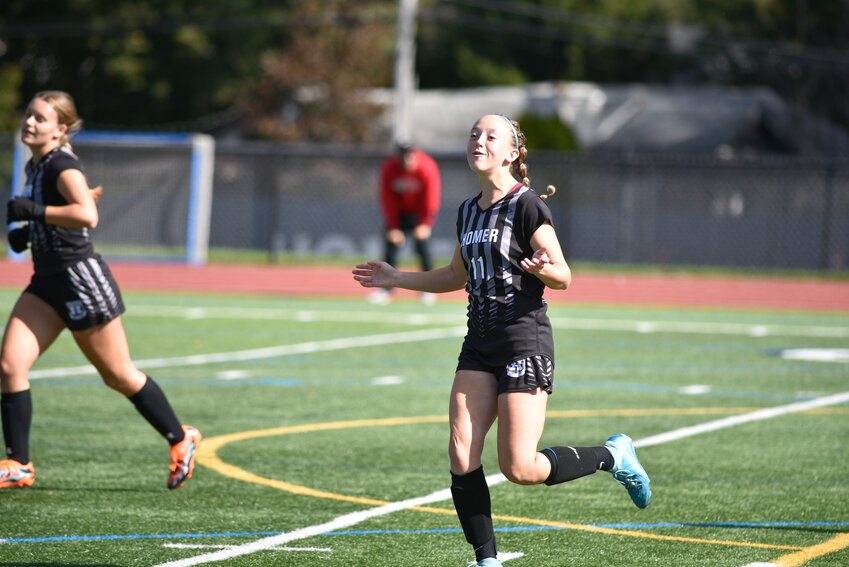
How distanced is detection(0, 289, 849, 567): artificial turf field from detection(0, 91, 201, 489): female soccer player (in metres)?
0.31

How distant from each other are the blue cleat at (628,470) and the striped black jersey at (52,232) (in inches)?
118

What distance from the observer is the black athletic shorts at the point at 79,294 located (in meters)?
6.33

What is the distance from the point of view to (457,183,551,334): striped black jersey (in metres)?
4.89

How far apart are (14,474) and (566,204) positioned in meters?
22.8

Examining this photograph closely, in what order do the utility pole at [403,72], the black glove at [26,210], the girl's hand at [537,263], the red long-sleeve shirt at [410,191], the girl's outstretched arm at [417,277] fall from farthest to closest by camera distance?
the utility pole at [403,72]
the red long-sleeve shirt at [410,191]
the black glove at [26,210]
the girl's outstretched arm at [417,277]
the girl's hand at [537,263]

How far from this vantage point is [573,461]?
516 cm

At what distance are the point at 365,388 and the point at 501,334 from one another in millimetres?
5843

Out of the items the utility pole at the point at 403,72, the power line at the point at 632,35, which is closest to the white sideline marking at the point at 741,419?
the utility pole at the point at 403,72

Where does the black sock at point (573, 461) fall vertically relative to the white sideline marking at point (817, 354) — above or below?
above

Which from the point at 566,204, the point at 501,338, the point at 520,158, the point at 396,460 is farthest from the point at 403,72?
the point at 501,338

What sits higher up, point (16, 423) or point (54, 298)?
point (54, 298)

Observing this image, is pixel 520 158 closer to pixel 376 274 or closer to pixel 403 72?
pixel 376 274

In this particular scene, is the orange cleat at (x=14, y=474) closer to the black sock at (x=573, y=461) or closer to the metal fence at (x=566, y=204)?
the black sock at (x=573, y=461)

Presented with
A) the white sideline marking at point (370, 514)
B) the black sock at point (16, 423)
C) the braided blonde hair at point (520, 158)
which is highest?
the braided blonde hair at point (520, 158)
